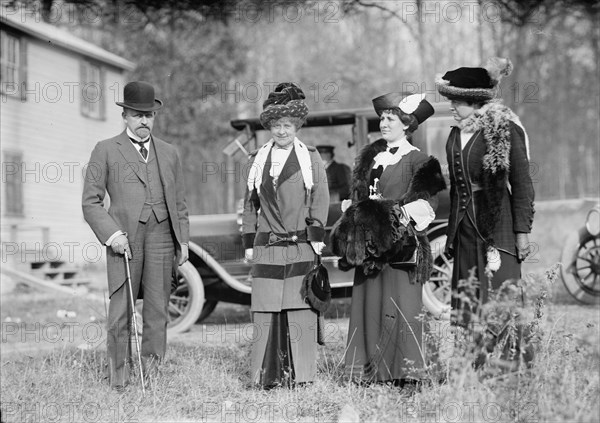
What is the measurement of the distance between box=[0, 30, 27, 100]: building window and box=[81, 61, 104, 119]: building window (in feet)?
7.33

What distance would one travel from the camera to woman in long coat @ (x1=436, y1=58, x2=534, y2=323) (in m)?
4.63

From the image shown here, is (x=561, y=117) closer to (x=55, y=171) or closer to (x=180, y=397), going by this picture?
(x=55, y=171)

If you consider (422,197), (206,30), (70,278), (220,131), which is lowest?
(70,278)

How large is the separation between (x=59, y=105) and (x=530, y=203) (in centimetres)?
1693

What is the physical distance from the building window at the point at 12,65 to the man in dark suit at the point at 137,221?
42.1ft

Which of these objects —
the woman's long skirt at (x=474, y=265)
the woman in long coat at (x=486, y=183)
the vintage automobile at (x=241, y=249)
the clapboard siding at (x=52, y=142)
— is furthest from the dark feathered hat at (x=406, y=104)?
the clapboard siding at (x=52, y=142)

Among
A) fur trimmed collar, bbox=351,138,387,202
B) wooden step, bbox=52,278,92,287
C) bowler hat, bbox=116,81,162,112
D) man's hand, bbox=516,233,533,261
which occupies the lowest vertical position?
wooden step, bbox=52,278,92,287

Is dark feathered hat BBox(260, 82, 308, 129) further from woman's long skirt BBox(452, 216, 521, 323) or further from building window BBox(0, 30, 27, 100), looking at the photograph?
building window BBox(0, 30, 27, 100)

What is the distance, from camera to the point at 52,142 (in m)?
19.2

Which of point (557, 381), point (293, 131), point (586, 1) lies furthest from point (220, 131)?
point (557, 381)

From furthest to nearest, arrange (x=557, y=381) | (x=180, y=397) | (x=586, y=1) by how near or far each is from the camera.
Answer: (x=586, y=1)
(x=180, y=397)
(x=557, y=381)

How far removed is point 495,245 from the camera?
15.3 feet

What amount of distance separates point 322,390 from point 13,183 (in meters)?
14.6

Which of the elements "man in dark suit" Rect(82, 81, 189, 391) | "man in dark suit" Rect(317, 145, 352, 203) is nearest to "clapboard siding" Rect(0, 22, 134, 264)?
"man in dark suit" Rect(317, 145, 352, 203)
